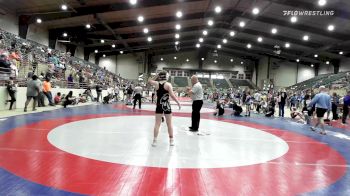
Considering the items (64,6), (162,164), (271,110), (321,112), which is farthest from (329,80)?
(162,164)

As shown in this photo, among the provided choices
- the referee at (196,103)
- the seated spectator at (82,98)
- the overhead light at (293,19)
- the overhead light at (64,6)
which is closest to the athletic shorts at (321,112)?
the referee at (196,103)

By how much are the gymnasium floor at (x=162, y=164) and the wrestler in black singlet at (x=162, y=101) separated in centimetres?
76

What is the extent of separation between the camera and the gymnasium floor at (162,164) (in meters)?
3.50

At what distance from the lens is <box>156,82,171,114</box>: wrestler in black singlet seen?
5.70 m

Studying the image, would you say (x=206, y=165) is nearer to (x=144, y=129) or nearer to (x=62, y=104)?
(x=144, y=129)

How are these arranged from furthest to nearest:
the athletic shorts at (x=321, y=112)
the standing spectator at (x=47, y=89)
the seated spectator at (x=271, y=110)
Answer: the seated spectator at (x=271, y=110), the standing spectator at (x=47, y=89), the athletic shorts at (x=321, y=112)

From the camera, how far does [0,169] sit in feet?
12.9

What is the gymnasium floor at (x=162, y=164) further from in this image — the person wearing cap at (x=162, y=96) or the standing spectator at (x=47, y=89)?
the standing spectator at (x=47, y=89)

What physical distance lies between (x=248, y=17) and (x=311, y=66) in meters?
24.5

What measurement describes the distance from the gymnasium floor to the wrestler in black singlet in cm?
76

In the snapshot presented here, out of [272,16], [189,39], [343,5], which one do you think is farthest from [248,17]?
[189,39]

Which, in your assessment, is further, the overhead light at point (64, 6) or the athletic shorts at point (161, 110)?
the overhead light at point (64, 6)

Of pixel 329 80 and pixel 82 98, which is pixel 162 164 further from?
pixel 329 80

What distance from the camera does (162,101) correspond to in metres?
5.71
